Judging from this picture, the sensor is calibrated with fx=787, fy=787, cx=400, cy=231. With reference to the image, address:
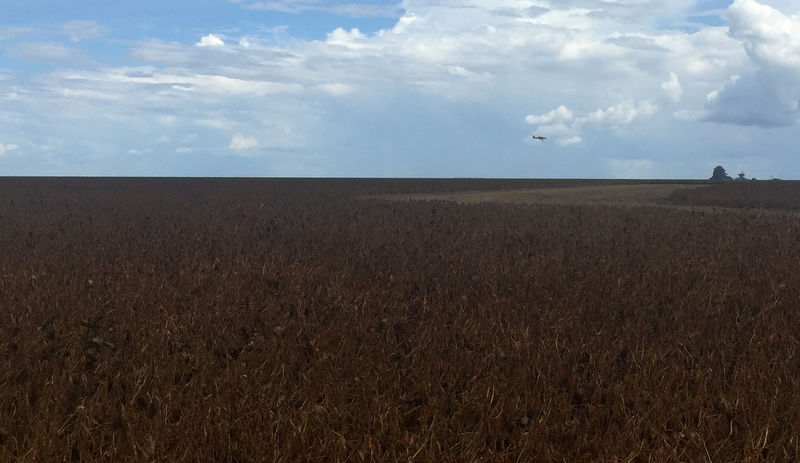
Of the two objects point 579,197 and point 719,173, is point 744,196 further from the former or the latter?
point 719,173

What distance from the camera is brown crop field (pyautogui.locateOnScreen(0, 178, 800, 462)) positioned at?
395 centimetres

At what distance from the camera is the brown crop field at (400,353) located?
3.95m

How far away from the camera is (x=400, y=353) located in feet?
18.1

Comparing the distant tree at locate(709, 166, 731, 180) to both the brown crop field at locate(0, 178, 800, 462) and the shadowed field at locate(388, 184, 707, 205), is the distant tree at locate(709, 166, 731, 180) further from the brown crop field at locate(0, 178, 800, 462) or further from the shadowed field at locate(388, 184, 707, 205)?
the brown crop field at locate(0, 178, 800, 462)

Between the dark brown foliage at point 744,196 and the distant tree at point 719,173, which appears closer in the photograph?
the dark brown foliage at point 744,196

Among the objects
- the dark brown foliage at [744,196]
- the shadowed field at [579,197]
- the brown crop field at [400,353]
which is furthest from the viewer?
the shadowed field at [579,197]

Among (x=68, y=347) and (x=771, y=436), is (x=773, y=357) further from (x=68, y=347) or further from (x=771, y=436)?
(x=68, y=347)

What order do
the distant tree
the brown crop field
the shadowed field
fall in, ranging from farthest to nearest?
the distant tree → the shadowed field → the brown crop field

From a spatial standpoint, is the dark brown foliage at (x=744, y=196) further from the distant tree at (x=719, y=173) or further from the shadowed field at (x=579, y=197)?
the distant tree at (x=719, y=173)

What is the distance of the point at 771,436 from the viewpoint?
409 centimetres

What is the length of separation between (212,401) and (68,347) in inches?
71.9

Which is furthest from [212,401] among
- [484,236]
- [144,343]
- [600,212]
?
[600,212]

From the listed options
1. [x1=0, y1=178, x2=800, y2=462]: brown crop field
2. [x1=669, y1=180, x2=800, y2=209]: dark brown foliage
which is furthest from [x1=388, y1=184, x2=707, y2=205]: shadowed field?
[x1=0, y1=178, x2=800, y2=462]: brown crop field

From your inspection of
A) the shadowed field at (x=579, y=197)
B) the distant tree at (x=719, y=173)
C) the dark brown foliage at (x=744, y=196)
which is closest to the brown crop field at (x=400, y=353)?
the dark brown foliage at (x=744, y=196)
